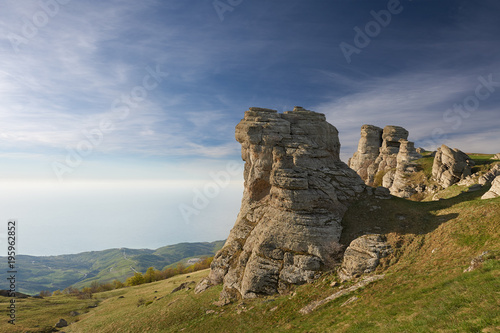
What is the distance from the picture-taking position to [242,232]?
46125mm

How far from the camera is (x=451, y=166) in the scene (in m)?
58.9

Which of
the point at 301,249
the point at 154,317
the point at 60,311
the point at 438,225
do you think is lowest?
the point at 60,311

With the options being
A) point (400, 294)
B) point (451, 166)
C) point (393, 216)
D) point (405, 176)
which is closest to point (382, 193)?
point (393, 216)

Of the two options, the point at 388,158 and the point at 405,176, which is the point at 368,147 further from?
the point at 405,176

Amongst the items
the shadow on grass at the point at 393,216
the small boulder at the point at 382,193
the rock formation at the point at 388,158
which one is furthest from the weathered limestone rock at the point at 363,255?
the rock formation at the point at 388,158

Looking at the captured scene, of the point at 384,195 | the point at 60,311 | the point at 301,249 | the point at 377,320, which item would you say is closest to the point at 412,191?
the point at 384,195

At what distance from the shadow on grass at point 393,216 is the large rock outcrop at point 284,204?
216cm

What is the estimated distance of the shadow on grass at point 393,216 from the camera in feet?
115

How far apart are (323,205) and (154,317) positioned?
3763cm

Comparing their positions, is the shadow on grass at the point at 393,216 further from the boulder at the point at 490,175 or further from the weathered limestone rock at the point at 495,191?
the boulder at the point at 490,175

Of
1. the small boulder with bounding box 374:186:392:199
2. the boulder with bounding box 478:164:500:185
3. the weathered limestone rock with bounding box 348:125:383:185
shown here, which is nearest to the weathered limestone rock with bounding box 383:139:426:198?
the weathered limestone rock with bounding box 348:125:383:185

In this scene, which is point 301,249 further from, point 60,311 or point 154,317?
point 60,311

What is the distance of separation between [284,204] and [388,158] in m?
66.8

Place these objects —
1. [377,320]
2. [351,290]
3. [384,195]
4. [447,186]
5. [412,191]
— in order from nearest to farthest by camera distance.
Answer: [377,320] < [351,290] < [384,195] < [447,186] < [412,191]
